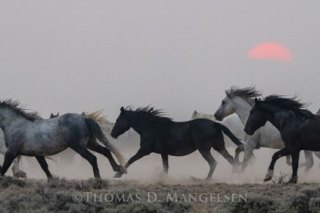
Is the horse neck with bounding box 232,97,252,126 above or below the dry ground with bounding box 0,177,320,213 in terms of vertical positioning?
above

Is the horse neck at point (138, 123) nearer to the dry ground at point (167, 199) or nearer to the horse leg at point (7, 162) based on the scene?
the horse leg at point (7, 162)

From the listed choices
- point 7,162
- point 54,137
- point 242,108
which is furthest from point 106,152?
point 242,108

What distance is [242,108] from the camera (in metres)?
19.3

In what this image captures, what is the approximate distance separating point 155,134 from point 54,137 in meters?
2.35

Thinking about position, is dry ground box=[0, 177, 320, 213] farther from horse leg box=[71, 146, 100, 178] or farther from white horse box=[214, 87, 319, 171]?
white horse box=[214, 87, 319, 171]

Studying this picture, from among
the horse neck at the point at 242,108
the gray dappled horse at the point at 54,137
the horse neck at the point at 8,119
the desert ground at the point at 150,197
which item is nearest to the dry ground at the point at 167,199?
the desert ground at the point at 150,197

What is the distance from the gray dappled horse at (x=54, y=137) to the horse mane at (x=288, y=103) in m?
3.21

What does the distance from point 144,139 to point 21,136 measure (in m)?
2.58

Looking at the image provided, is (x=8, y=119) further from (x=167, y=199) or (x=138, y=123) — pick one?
(x=167, y=199)

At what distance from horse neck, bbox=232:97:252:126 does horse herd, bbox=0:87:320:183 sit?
0.62 meters

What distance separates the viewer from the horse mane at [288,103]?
1551 cm

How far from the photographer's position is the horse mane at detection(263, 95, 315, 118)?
1551cm

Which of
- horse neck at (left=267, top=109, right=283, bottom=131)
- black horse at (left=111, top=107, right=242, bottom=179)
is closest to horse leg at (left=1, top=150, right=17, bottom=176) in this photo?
black horse at (left=111, top=107, right=242, bottom=179)

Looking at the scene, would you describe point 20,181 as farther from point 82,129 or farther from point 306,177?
point 306,177
